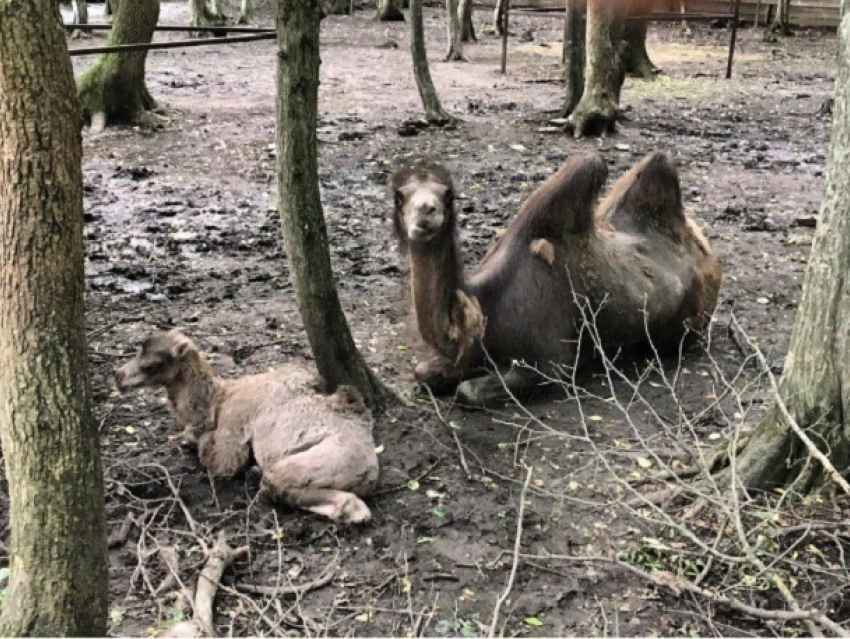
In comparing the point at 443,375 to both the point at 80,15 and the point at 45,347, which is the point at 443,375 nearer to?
the point at 45,347

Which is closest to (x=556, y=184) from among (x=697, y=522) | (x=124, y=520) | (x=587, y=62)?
(x=697, y=522)

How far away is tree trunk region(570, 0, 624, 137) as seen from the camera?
1105 cm

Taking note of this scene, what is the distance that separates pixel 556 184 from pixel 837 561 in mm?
2383

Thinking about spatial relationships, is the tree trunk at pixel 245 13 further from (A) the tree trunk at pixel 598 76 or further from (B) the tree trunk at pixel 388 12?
(A) the tree trunk at pixel 598 76

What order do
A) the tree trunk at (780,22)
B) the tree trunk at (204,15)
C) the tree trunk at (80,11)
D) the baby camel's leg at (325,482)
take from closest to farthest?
the baby camel's leg at (325,482) < the tree trunk at (80,11) < the tree trunk at (204,15) < the tree trunk at (780,22)

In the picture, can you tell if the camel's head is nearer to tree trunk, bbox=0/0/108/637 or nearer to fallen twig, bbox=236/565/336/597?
fallen twig, bbox=236/565/336/597

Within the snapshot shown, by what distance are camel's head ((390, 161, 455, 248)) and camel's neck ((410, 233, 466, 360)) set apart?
0.23ft

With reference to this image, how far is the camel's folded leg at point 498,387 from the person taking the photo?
5.02m

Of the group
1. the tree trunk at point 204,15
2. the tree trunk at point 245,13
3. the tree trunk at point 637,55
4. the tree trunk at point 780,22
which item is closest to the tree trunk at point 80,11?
the tree trunk at point 204,15

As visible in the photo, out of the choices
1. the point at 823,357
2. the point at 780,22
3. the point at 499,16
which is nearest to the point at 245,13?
the point at 499,16

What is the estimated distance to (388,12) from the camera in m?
25.9

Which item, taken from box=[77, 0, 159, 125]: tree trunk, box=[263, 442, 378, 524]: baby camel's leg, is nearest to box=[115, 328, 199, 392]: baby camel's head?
box=[263, 442, 378, 524]: baby camel's leg

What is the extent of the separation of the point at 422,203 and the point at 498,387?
113 centimetres

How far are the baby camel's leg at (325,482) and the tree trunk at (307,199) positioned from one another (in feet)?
2.23
